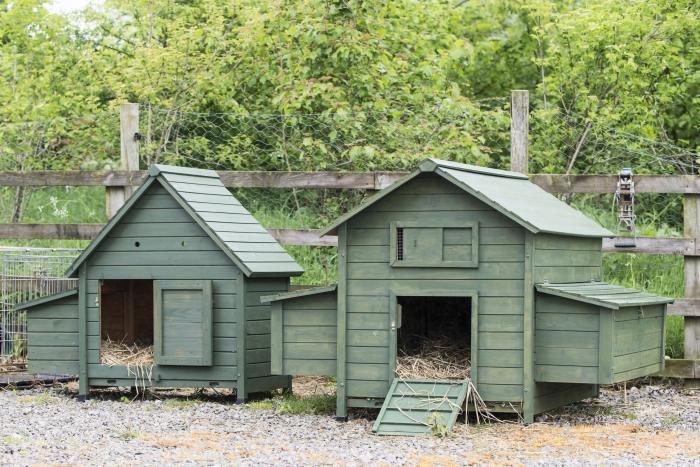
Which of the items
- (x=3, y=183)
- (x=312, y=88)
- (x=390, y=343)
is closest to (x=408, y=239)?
(x=390, y=343)

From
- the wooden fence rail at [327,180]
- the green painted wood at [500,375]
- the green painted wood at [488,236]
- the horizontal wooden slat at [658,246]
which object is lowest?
the green painted wood at [500,375]

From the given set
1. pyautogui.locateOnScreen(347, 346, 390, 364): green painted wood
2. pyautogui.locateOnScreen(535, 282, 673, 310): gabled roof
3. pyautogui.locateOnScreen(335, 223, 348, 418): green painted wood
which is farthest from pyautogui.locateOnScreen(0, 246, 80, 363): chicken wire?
pyautogui.locateOnScreen(535, 282, 673, 310): gabled roof

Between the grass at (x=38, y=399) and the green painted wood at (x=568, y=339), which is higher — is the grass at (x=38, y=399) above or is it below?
below

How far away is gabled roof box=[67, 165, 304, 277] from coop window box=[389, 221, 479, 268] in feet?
4.44

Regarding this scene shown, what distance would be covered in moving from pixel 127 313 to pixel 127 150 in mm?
1624

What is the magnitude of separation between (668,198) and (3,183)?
6.69 meters

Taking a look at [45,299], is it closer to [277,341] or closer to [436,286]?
[277,341]

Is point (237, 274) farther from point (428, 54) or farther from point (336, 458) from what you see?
point (428, 54)

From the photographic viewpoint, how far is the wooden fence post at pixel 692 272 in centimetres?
997

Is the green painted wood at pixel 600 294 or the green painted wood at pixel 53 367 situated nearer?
the green painted wood at pixel 600 294

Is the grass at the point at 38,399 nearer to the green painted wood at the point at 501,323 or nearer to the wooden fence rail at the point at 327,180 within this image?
the wooden fence rail at the point at 327,180

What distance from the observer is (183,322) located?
30.2 feet

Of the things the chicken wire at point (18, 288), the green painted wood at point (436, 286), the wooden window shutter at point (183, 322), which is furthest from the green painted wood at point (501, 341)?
the chicken wire at point (18, 288)

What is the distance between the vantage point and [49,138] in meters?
12.5
